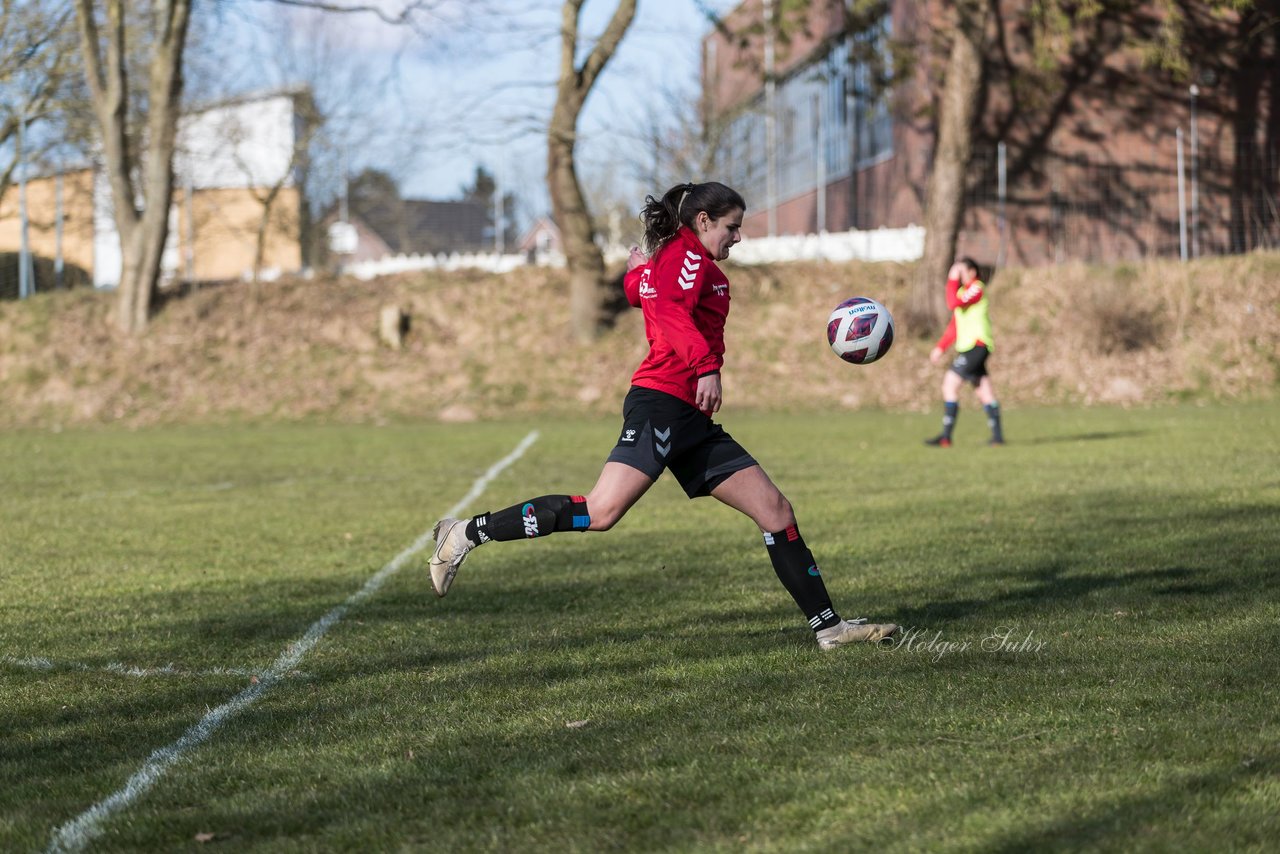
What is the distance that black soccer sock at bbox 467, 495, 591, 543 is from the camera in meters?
Result: 5.96

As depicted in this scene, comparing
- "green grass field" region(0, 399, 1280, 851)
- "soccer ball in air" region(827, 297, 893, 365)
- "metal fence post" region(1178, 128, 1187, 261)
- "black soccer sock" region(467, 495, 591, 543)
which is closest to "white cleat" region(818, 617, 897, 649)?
"green grass field" region(0, 399, 1280, 851)

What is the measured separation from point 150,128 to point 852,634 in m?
26.3

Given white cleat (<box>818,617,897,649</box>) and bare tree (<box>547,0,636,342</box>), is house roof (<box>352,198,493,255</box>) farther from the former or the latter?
white cleat (<box>818,617,897,649</box>)

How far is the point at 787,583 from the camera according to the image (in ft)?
19.8

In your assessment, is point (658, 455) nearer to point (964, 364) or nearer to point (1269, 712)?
point (1269, 712)

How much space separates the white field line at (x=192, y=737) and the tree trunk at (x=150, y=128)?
72.1 ft

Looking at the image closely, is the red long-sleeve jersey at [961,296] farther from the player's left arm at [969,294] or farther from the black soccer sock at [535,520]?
the black soccer sock at [535,520]

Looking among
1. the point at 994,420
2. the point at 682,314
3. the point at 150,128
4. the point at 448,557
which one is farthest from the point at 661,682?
the point at 150,128

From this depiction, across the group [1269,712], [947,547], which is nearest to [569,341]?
[947,547]

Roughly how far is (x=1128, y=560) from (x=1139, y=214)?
24.5 meters

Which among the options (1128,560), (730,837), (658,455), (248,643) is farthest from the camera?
(1128,560)

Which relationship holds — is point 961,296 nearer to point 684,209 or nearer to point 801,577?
point 801,577

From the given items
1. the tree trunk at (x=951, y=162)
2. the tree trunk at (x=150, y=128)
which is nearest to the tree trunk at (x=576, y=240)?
the tree trunk at (x=951, y=162)

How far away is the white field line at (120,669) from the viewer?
584cm
